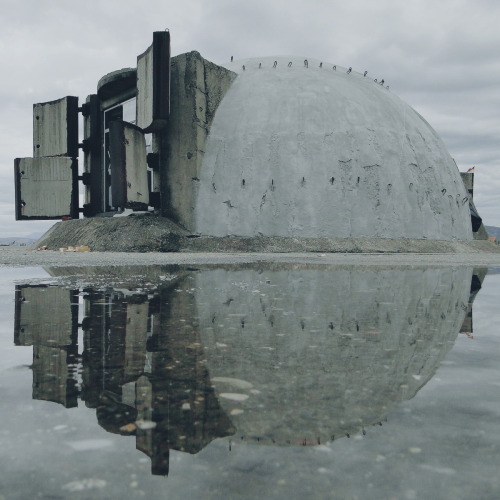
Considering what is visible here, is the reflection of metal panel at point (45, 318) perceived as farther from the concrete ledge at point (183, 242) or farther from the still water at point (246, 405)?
the concrete ledge at point (183, 242)

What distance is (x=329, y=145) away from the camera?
20234mm

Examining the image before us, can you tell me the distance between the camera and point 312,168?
65.3 ft

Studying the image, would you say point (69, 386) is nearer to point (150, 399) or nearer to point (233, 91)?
point (150, 399)

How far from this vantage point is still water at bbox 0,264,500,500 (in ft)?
4.00

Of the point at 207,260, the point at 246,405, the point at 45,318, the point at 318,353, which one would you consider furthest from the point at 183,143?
the point at 246,405

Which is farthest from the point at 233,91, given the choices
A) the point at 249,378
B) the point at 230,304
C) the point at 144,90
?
the point at 249,378

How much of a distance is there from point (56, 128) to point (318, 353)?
2409 cm

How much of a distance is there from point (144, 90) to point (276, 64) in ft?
22.9

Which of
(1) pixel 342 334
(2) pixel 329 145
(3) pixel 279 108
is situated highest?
(3) pixel 279 108

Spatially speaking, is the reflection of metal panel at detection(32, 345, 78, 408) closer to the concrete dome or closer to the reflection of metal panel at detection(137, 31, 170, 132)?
the concrete dome

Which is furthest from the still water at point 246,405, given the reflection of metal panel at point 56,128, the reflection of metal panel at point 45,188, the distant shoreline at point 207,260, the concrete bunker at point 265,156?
the reflection of metal panel at point 56,128

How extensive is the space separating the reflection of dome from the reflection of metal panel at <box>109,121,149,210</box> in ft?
46.3

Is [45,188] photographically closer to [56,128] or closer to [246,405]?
[56,128]

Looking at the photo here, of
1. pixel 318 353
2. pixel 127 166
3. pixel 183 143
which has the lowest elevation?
pixel 318 353
